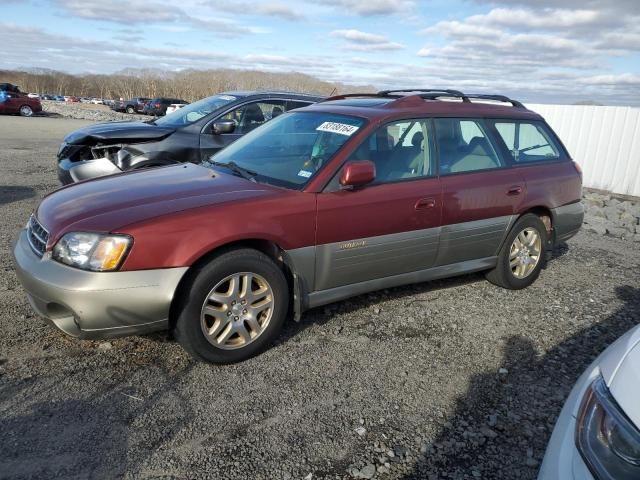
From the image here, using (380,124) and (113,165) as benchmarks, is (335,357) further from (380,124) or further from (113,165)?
(113,165)

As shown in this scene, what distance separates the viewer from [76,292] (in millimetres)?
3027

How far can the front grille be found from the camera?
3330mm

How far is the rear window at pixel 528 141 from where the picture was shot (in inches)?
199

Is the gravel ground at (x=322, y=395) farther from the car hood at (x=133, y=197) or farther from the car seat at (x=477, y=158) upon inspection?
the car seat at (x=477, y=158)

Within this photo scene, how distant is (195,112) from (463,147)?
4.52 metres

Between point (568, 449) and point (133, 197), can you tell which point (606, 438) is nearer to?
point (568, 449)

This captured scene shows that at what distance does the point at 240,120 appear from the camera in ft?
24.9

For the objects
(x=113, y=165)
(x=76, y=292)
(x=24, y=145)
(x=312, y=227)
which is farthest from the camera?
(x=24, y=145)

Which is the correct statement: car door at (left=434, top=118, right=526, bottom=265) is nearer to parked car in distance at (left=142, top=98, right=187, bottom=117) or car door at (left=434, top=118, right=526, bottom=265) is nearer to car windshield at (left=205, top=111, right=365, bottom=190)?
car windshield at (left=205, top=111, right=365, bottom=190)

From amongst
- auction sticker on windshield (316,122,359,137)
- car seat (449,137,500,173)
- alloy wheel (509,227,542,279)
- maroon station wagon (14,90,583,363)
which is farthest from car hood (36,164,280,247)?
alloy wheel (509,227,542,279)

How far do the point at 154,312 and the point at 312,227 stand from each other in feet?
3.98

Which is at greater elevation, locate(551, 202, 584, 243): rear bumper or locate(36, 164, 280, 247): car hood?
locate(36, 164, 280, 247): car hood

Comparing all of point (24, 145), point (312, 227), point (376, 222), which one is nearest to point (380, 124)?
point (376, 222)

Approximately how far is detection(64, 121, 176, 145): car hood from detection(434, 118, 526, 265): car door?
4.19 meters
